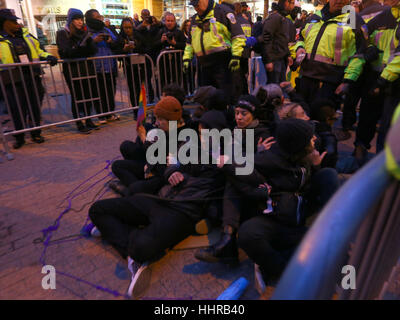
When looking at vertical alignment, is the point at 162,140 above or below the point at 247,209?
above

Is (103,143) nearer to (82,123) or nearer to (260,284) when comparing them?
(82,123)

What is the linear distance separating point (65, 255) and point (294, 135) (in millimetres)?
2068

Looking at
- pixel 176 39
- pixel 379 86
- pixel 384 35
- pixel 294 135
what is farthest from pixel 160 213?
pixel 176 39

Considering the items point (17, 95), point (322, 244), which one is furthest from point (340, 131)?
point (17, 95)

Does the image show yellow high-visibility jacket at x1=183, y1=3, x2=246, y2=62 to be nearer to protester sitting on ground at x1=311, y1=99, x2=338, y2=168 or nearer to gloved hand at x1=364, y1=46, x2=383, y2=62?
gloved hand at x1=364, y1=46, x2=383, y2=62

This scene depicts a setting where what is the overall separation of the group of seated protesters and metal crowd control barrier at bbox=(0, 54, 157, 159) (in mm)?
2731

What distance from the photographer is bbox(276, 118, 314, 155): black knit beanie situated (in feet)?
6.81

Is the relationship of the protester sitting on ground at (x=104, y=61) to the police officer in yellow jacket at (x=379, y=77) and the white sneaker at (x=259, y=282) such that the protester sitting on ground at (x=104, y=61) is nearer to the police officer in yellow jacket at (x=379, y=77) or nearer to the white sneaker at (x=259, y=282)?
the police officer in yellow jacket at (x=379, y=77)

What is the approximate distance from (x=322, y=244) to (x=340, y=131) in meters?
5.00

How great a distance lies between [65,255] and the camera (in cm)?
249

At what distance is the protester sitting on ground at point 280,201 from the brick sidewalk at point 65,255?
0.27 metres

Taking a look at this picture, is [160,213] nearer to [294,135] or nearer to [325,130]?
[294,135]

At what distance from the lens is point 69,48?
5.03m
